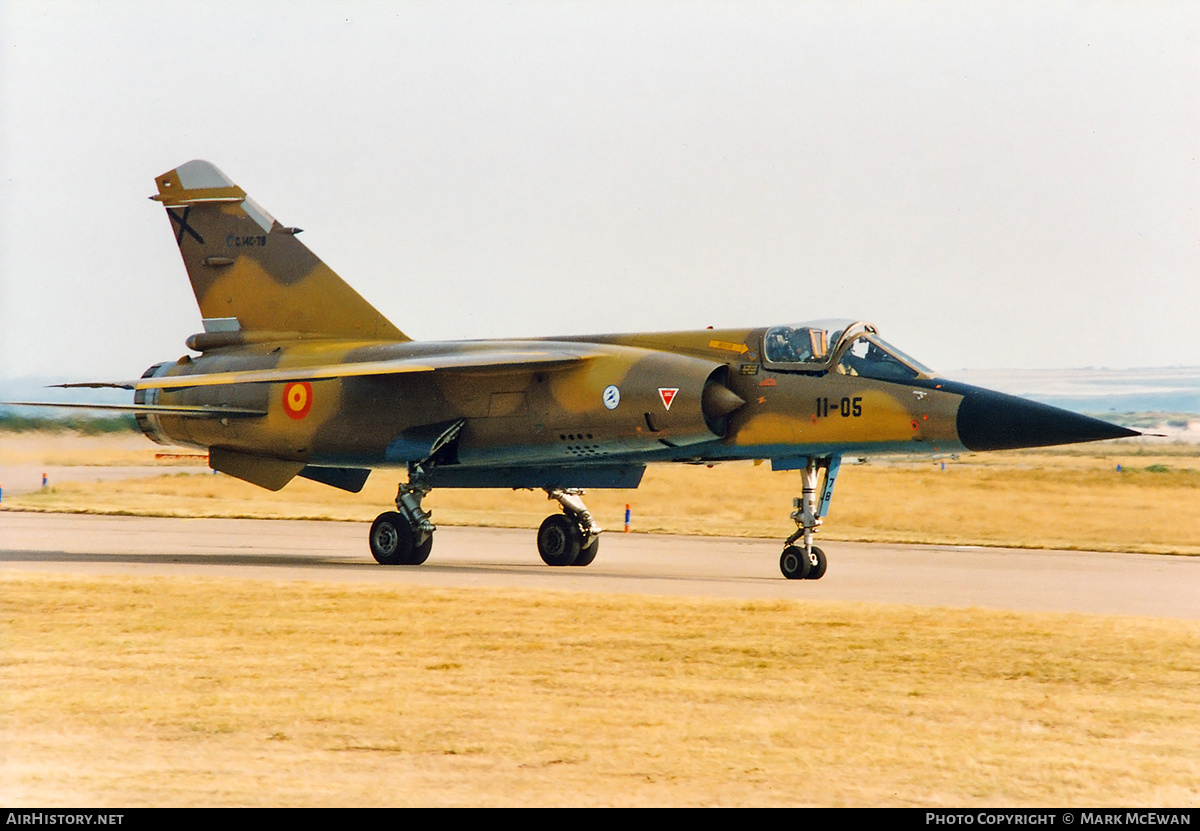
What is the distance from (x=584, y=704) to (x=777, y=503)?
22.5m

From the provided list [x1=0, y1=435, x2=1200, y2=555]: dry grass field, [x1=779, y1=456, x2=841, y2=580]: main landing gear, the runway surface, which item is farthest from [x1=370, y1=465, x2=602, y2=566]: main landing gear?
[x1=0, y1=435, x2=1200, y2=555]: dry grass field

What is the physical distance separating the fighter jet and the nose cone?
0.06 ft

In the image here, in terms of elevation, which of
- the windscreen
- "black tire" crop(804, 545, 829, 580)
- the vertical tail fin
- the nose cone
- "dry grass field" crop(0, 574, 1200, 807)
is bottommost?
"dry grass field" crop(0, 574, 1200, 807)

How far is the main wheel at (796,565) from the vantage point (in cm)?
1522

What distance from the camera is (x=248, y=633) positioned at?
10.3m

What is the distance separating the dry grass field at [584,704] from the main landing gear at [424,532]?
4.77 metres

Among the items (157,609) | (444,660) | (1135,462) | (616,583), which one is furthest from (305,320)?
(1135,462)

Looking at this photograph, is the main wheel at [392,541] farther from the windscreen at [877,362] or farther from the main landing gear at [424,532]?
the windscreen at [877,362]

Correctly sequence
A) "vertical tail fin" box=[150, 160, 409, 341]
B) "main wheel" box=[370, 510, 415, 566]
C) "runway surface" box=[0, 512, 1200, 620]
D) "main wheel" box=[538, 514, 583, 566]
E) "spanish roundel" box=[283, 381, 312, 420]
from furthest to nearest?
"vertical tail fin" box=[150, 160, 409, 341] < "spanish roundel" box=[283, 381, 312, 420] < "main wheel" box=[538, 514, 583, 566] < "main wheel" box=[370, 510, 415, 566] < "runway surface" box=[0, 512, 1200, 620]

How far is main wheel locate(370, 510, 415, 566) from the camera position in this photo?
16938 mm

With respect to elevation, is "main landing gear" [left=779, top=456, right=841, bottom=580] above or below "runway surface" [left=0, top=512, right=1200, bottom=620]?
above

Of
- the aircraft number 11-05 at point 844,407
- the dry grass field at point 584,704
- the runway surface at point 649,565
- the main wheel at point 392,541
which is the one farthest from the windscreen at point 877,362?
the main wheel at point 392,541

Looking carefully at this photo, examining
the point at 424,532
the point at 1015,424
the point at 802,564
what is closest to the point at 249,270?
the point at 424,532

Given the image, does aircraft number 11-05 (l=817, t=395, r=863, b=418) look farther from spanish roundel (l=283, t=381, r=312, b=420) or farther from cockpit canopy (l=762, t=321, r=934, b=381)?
spanish roundel (l=283, t=381, r=312, b=420)
